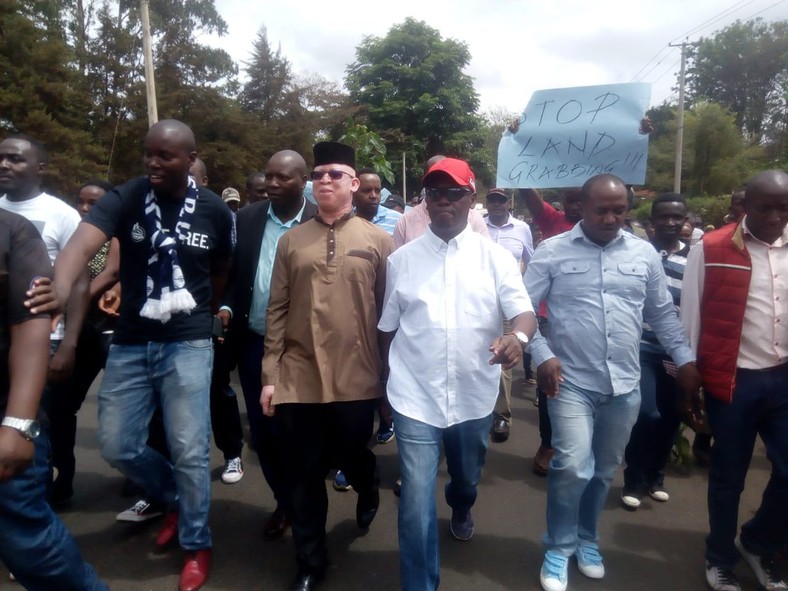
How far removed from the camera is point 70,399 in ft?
12.7

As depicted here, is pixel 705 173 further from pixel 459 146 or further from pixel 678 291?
pixel 678 291

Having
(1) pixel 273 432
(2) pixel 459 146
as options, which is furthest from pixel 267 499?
(2) pixel 459 146

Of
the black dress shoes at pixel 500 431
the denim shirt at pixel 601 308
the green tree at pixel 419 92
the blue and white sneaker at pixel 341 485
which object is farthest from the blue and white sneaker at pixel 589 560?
the green tree at pixel 419 92

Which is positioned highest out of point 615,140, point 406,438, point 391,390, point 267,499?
point 615,140

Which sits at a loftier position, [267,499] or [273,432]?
[273,432]

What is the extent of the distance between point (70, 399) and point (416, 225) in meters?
2.46

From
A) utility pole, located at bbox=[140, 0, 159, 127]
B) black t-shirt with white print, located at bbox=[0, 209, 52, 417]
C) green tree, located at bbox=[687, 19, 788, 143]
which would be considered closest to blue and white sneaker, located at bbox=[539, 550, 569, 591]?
black t-shirt with white print, located at bbox=[0, 209, 52, 417]

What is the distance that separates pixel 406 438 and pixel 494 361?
54 cm

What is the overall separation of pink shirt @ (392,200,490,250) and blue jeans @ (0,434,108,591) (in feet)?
8.17

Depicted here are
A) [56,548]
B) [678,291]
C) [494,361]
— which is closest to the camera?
[56,548]

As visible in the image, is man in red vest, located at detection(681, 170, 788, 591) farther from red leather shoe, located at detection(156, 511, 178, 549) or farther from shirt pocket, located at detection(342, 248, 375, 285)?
red leather shoe, located at detection(156, 511, 178, 549)

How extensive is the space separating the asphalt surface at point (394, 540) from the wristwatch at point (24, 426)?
1.36 metres

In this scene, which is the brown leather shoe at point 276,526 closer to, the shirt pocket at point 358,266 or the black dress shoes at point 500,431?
the shirt pocket at point 358,266

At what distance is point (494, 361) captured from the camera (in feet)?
8.49
